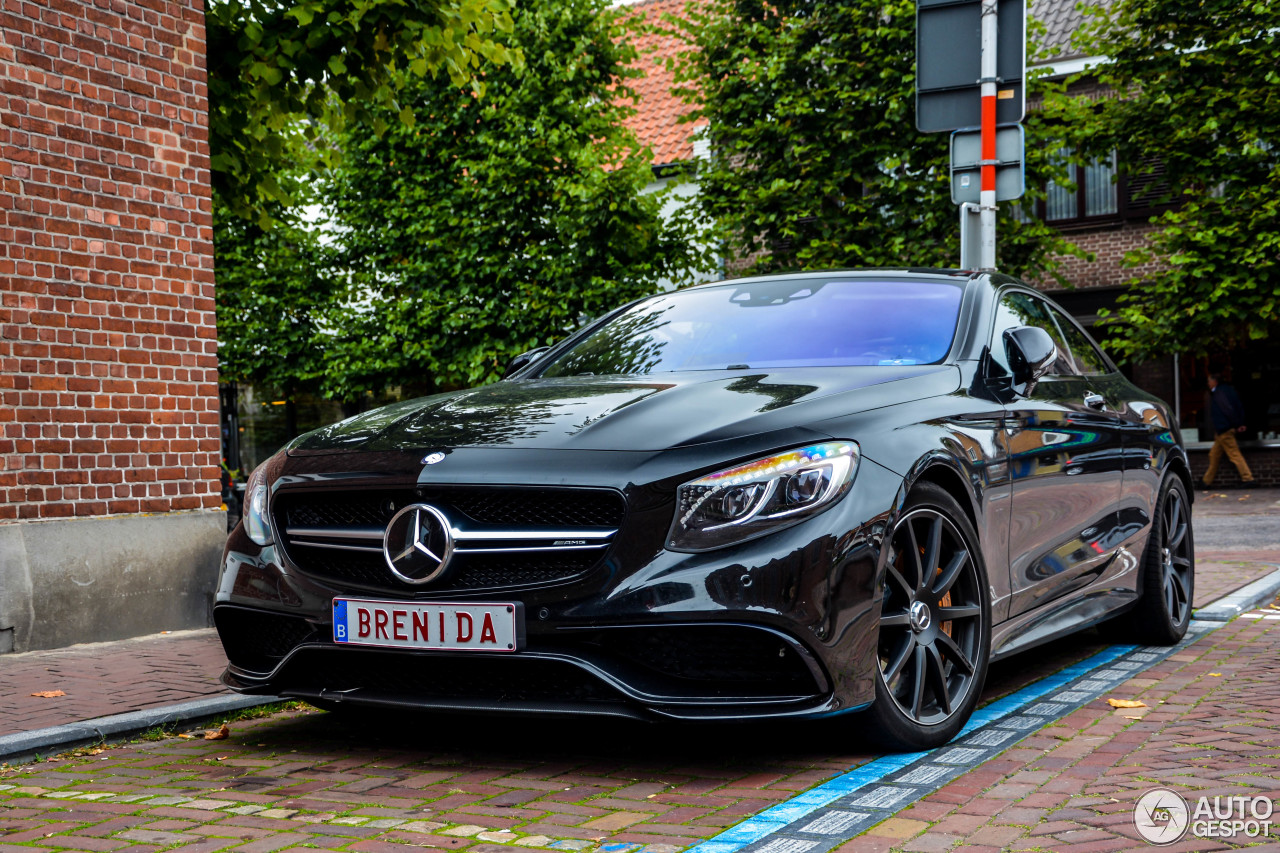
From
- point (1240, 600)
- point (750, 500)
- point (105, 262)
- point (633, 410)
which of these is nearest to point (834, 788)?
point (750, 500)

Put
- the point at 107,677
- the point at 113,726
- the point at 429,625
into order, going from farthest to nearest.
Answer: the point at 107,677 → the point at 113,726 → the point at 429,625

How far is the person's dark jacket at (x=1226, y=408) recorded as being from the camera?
2083 cm

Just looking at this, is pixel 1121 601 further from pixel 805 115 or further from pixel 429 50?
pixel 805 115

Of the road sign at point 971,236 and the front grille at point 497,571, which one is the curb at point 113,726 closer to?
the front grille at point 497,571

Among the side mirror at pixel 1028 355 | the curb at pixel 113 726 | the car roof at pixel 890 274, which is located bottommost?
the curb at pixel 113 726

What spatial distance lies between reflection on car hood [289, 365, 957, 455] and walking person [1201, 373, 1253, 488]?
707 inches

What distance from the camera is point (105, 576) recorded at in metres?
6.96


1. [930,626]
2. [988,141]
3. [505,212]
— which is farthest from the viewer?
[505,212]

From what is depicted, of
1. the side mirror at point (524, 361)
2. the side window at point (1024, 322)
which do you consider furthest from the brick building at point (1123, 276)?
the side mirror at point (524, 361)

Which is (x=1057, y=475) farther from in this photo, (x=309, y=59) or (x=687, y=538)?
(x=309, y=59)

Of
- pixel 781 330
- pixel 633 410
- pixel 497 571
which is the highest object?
pixel 781 330

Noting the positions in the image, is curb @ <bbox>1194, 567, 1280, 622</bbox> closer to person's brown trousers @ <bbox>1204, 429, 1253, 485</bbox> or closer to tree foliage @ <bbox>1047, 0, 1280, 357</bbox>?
tree foliage @ <bbox>1047, 0, 1280, 357</bbox>

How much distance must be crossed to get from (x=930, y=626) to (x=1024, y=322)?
6.08 feet

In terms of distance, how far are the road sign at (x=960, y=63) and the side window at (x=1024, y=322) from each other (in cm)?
431
